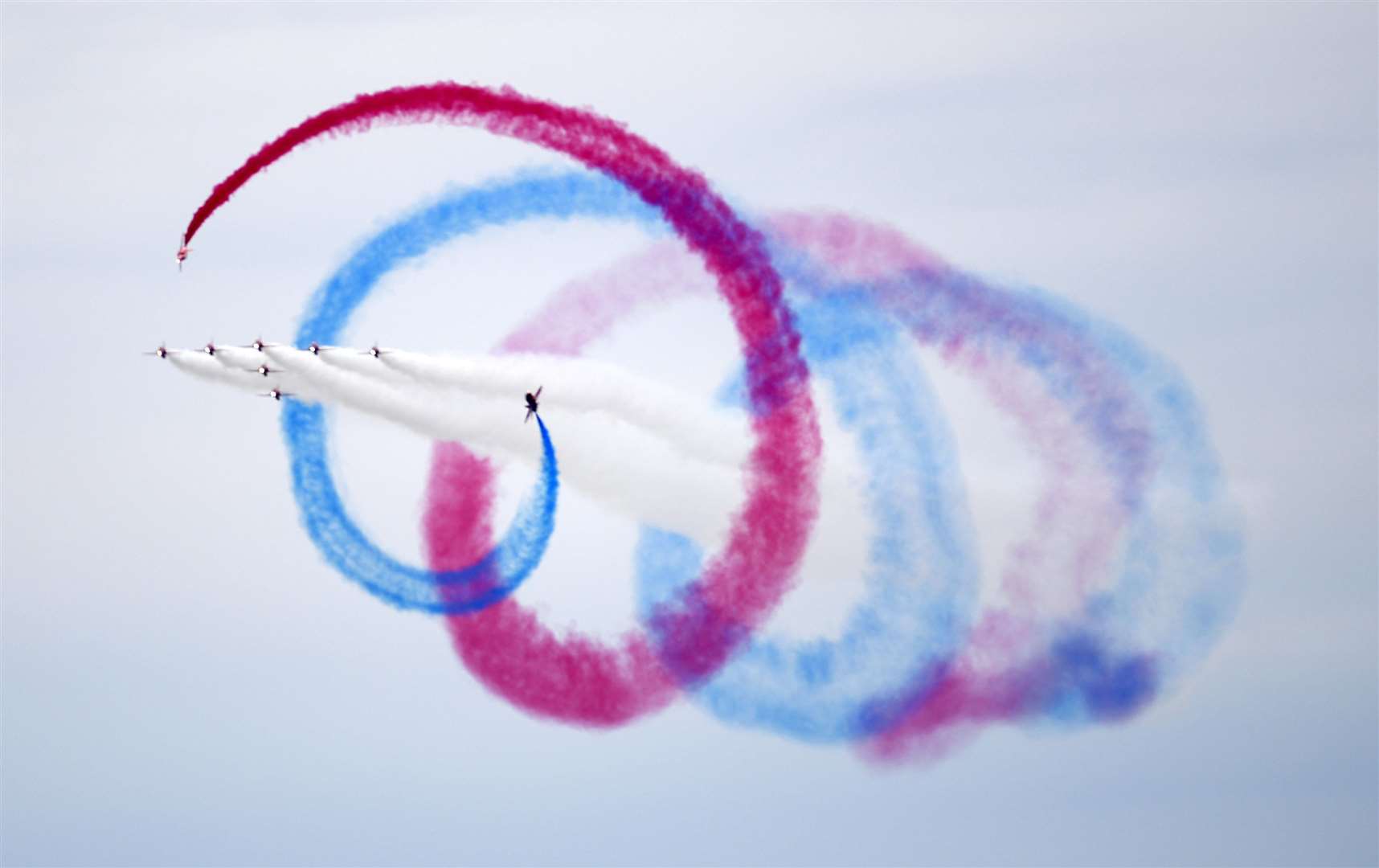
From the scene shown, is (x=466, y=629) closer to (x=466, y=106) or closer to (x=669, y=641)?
(x=669, y=641)

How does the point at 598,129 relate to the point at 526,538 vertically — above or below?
above

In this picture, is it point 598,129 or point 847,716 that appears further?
point 847,716

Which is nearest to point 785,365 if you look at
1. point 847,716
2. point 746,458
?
point 746,458

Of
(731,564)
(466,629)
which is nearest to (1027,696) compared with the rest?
(731,564)

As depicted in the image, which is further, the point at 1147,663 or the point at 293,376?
the point at 1147,663

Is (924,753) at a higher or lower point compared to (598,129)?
lower

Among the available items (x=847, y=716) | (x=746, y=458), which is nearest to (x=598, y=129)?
(x=746, y=458)

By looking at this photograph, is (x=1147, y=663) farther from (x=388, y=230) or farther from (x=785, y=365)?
(x=388, y=230)
